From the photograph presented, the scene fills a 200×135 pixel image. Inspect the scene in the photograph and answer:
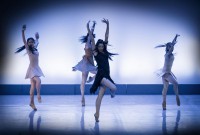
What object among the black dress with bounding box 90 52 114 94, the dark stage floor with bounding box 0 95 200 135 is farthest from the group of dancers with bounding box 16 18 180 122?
the dark stage floor with bounding box 0 95 200 135

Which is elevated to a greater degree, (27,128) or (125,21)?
(125,21)

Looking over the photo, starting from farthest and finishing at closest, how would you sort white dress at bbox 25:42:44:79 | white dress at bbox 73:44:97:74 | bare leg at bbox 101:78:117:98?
white dress at bbox 73:44:97:74
white dress at bbox 25:42:44:79
bare leg at bbox 101:78:117:98

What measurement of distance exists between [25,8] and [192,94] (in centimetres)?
519

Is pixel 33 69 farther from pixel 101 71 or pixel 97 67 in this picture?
pixel 101 71

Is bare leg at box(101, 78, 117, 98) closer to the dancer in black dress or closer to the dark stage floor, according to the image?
the dancer in black dress

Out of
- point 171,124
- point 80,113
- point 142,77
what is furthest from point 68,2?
point 171,124

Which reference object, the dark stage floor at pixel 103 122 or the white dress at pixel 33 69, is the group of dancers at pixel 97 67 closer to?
the white dress at pixel 33 69

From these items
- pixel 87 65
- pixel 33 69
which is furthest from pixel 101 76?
pixel 87 65

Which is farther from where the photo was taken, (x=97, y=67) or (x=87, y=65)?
(x=87, y=65)

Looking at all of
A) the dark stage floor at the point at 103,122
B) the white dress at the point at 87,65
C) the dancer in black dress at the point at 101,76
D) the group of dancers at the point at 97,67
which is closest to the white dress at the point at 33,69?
the group of dancers at the point at 97,67

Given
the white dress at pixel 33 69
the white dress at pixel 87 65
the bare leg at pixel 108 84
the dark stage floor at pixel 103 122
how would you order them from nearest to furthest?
the dark stage floor at pixel 103 122 < the bare leg at pixel 108 84 < the white dress at pixel 33 69 < the white dress at pixel 87 65

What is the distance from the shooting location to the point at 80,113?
5730 mm

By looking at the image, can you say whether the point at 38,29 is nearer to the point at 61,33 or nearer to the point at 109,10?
the point at 61,33

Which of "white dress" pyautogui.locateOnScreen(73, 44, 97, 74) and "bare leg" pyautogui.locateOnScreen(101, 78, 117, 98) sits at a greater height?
"white dress" pyautogui.locateOnScreen(73, 44, 97, 74)
